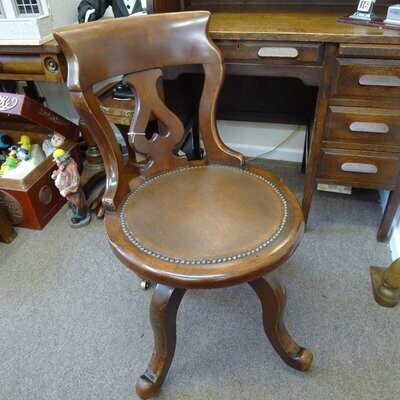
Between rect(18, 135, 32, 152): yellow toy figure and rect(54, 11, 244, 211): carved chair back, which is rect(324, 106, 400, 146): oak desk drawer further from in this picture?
rect(18, 135, 32, 152): yellow toy figure

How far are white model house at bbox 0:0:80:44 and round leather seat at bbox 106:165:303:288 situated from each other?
67 centimetres

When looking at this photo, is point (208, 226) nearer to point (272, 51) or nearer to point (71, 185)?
point (272, 51)

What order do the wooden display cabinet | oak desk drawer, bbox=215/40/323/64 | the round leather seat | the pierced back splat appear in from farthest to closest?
the wooden display cabinet → oak desk drawer, bbox=215/40/323/64 → the pierced back splat → the round leather seat

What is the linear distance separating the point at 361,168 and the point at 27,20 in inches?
47.0

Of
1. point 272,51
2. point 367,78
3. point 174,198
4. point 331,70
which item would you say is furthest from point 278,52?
point 174,198

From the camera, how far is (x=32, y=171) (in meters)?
1.42

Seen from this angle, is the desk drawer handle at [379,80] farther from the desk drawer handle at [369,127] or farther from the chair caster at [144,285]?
the chair caster at [144,285]

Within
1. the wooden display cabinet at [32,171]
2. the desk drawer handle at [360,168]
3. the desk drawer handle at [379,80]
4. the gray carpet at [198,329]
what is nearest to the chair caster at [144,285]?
the gray carpet at [198,329]

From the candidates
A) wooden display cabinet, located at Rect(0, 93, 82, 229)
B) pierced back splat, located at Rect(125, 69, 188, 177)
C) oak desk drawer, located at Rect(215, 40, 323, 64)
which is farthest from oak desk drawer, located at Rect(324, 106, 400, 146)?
wooden display cabinet, located at Rect(0, 93, 82, 229)

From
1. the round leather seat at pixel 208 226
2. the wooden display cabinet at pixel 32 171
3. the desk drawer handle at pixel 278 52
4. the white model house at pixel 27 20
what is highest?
the white model house at pixel 27 20

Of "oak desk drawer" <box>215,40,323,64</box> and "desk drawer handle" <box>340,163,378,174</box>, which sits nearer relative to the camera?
"oak desk drawer" <box>215,40,323,64</box>

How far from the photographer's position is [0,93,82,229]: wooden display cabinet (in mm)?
1349

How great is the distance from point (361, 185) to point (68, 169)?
1089mm

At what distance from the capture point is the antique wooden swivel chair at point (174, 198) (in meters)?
0.72
